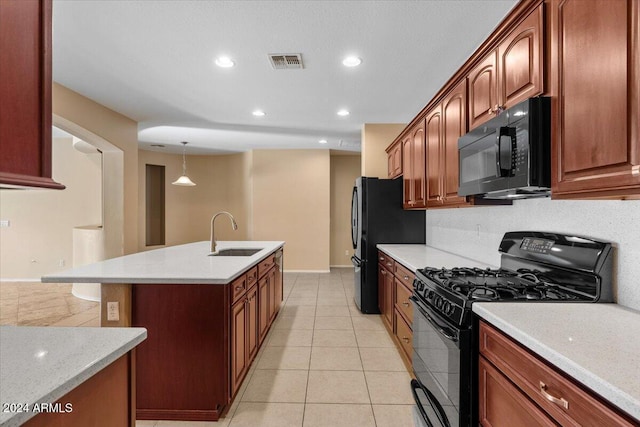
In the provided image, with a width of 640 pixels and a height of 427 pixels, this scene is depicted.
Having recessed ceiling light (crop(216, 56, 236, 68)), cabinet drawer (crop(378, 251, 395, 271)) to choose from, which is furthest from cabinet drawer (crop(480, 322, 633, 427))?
recessed ceiling light (crop(216, 56, 236, 68))

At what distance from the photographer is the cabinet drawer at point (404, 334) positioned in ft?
8.46

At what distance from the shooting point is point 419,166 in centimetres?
332

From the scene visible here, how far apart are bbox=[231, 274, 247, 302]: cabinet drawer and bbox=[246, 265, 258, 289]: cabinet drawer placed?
0.28ft

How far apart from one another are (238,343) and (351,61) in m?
2.52

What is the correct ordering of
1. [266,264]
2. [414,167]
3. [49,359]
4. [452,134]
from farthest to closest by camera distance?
[414,167] < [266,264] < [452,134] < [49,359]

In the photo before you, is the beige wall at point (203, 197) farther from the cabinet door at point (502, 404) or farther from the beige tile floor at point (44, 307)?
the cabinet door at point (502, 404)

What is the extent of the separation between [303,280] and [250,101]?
356 cm

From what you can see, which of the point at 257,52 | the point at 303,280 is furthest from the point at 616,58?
the point at 303,280

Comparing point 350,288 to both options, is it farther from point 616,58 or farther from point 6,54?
point 6,54

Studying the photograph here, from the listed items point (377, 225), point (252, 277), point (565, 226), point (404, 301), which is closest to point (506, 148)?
point (565, 226)

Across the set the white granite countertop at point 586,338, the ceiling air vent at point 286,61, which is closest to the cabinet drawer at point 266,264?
the ceiling air vent at point 286,61

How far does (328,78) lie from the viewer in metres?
3.30

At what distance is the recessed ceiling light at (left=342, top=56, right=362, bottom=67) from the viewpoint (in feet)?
9.37

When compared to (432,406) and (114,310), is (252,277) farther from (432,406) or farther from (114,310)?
(432,406)
